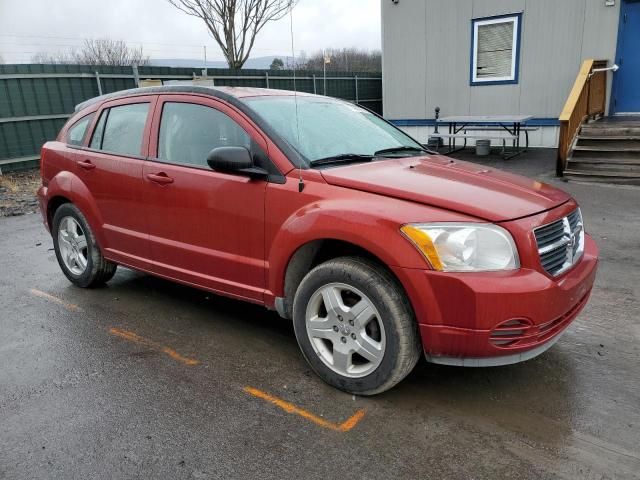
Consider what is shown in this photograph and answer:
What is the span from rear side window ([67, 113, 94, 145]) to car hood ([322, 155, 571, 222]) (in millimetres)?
2715

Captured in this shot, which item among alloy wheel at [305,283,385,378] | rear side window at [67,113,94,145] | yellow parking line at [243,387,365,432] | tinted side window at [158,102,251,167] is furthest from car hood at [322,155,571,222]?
rear side window at [67,113,94,145]

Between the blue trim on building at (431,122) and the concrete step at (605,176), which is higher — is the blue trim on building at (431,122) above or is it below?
above

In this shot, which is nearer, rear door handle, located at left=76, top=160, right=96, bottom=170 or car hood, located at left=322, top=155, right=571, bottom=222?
car hood, located at left=322, top=155, right=571, bottom=222

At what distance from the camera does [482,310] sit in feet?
8.48

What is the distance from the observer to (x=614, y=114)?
39.0 feet

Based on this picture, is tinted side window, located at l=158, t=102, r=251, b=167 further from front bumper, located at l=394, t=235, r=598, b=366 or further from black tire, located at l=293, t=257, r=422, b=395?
front bumper, located at l=394, t=235, r=598, b=366

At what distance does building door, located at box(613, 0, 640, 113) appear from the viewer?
1131 centimetres

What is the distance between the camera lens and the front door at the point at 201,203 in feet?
11.3

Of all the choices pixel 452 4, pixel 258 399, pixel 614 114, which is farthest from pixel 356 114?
pixel 452 4

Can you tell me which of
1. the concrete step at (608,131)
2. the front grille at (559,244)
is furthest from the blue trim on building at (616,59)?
the front grille at (559,244)

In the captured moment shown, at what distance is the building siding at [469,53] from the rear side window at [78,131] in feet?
36.3

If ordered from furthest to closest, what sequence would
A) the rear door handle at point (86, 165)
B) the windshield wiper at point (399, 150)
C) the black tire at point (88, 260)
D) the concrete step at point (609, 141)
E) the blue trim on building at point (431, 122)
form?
1. the blue trim on building at point (431, 122)
2. the concrete step at point (609, 141)
3. the black tire at point (88, 260)
4. the rear door handle at point (86, 165)
5. the windshield wiper at point (399, 150)

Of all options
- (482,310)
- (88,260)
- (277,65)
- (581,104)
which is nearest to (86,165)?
(88,260)

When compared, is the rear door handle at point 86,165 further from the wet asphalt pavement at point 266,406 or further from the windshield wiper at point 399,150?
the windshield wiper at point 399,150
